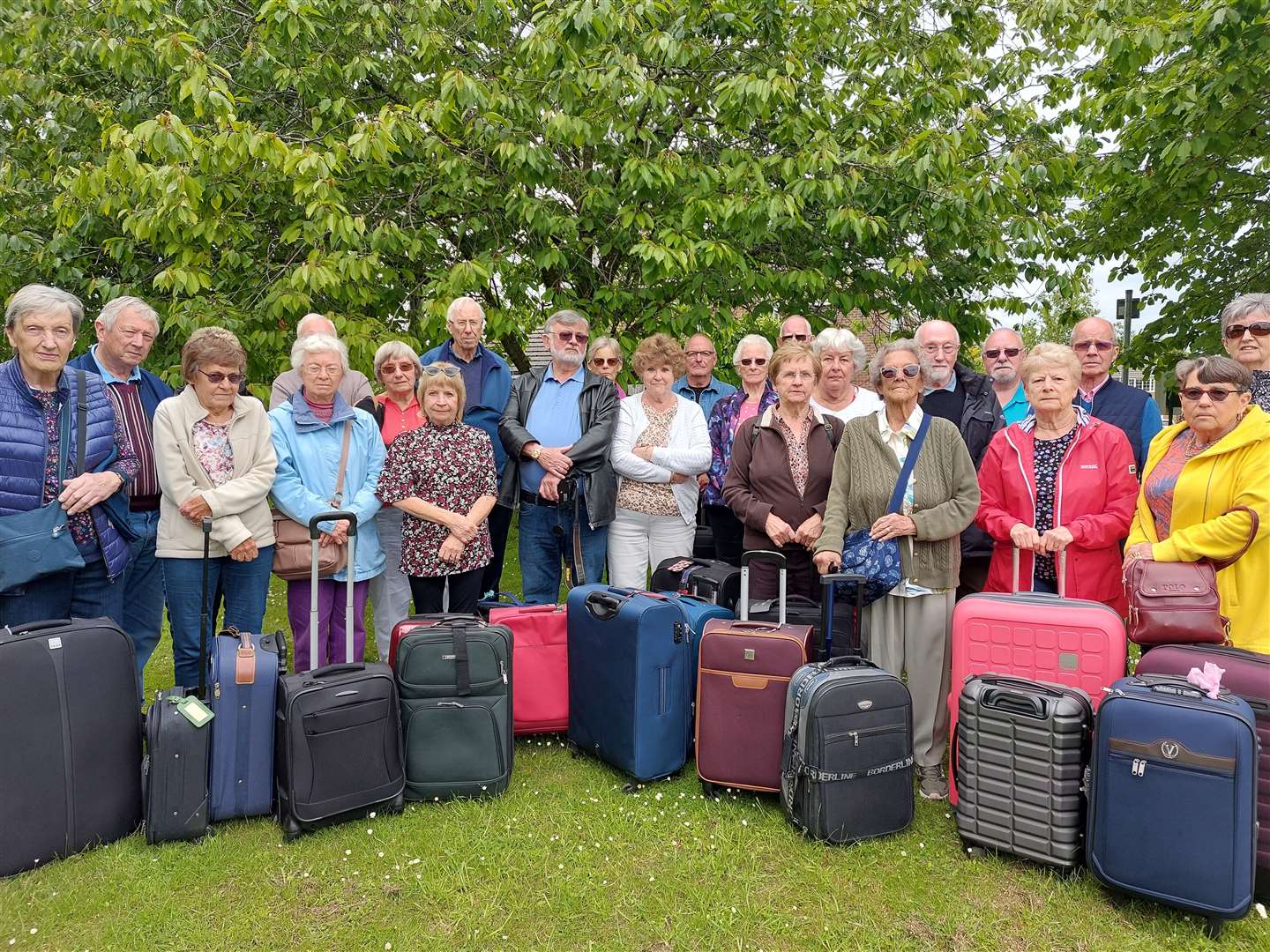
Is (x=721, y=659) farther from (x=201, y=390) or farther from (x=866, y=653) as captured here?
(x=201, y=390)

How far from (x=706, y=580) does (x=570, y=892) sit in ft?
6.07

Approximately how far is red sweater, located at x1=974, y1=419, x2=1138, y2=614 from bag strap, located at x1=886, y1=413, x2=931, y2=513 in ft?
1.21

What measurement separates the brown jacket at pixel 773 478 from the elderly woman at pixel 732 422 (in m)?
0.50

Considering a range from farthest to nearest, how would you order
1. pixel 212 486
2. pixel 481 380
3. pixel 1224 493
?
1. pixel 481 380
2. pixel 212 486
3. pixel 1224 493

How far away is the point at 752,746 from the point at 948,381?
7.78 ft

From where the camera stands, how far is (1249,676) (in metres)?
3.04

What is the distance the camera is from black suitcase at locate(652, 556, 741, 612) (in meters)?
4.54

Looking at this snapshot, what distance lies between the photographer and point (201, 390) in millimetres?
4000

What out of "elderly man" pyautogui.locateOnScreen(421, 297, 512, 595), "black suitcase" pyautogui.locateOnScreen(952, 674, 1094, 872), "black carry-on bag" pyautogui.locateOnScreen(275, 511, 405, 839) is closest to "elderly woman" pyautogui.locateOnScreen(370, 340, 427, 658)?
"elderly man" pyautogui.locateOnScreen(421, 297, 512, 595)

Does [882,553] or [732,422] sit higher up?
[732,422]

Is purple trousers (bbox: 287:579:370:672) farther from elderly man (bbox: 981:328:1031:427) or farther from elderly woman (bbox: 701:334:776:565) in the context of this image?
elderly man (bbox: 981:328:1031:427)

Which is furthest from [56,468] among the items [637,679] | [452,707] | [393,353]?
[637,679]

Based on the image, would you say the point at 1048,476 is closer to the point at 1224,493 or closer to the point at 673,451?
the point at 1224,493

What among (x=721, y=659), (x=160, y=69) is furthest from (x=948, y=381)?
(x=160, y=69)
